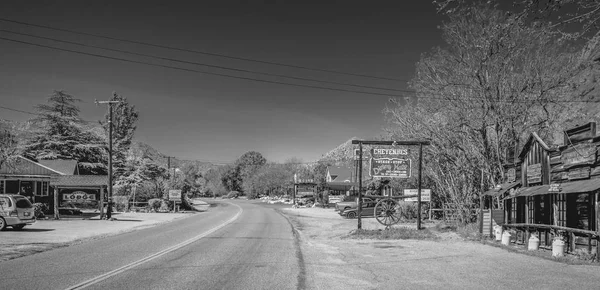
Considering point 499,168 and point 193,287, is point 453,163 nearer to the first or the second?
point 499,168

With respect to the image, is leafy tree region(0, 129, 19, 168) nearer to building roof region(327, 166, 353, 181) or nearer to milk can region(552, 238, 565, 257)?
milk can region(552, 238, 565, 257)

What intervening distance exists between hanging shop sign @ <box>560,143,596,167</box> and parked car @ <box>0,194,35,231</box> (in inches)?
937

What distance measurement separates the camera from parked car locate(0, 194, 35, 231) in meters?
22.6

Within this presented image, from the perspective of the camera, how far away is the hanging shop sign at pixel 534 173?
1709 cm

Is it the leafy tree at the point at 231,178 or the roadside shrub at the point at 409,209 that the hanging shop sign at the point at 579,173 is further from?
the leafy tree at the point at 231,178

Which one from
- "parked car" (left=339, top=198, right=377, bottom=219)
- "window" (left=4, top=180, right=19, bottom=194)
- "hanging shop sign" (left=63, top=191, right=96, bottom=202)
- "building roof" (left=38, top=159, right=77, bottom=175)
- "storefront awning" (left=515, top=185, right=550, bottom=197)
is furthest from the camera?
"building roof" (left=38, top=159, right=77, bottom=175)

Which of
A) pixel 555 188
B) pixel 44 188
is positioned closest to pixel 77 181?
pixel 44 188

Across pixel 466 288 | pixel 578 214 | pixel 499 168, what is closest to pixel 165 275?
pixel 466 288

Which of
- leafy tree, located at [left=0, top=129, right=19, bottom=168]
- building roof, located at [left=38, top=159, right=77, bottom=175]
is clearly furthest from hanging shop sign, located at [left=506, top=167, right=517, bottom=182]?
building roof, located at [left=38, top=159, right=77, bottom=175]

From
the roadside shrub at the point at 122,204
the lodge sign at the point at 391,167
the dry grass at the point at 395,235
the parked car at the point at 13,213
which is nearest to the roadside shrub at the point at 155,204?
the roadside shrub at the point at 122,204

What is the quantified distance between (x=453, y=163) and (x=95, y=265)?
72.9ft

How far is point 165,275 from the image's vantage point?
399 inches

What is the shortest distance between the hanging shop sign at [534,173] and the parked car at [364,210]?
21552 mm

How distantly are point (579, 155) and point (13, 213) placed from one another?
2405 centimetres
